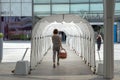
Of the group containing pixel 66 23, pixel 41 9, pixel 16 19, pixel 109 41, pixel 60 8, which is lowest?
pixel 109 41

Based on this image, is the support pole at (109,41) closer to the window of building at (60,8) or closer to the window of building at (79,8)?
the window of building at (60,8)

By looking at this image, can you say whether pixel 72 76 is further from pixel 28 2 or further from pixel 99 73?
pixel 28 2

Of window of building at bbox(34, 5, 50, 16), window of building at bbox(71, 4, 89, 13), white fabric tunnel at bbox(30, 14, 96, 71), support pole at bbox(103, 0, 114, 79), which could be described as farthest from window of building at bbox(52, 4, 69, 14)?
support pole at bbox(103, 0, 114, 79)

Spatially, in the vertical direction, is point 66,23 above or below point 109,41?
above

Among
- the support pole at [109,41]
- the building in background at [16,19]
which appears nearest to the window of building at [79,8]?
the building in background at [16,19]

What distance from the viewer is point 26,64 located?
14891 mm

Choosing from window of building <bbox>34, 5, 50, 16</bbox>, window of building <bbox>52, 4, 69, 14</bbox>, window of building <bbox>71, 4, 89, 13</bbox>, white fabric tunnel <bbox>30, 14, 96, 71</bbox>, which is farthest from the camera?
window of building <bbox>71, 4, 89, 13</bbox>

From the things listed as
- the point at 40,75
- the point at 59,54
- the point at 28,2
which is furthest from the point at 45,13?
the point at 40,75

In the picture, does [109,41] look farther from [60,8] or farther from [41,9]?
[41,9]

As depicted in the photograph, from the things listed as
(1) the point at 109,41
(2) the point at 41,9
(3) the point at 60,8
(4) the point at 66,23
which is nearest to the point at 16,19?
(2) the point at 41,9

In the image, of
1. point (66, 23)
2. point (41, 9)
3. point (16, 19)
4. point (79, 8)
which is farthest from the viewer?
point (16, 19)

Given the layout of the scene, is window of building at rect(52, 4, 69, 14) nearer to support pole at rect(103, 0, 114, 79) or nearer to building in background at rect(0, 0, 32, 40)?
building in background at rect(0, 0, 32, 40)

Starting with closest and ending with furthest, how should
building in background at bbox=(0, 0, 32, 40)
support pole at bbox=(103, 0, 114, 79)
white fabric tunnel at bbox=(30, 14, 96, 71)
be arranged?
1. support pole at bbox=(103, 0, 114, 79)
2. white fabric tunnel at bbox=(30, 14, 96, 71)
3. building in background at bbox=(0, 0, 32, 40)

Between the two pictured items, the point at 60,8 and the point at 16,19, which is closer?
the point at 60,8
